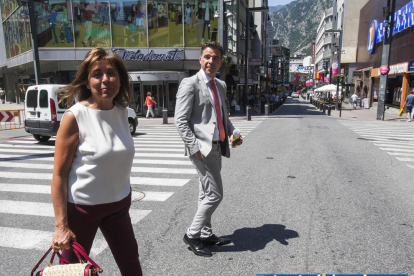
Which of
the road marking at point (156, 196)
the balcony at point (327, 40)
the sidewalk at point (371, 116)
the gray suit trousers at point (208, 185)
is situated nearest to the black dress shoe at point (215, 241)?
the gray suit trousers at point (208, 185)

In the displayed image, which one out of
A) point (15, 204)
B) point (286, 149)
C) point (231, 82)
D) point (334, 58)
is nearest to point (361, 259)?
point (15, 204)

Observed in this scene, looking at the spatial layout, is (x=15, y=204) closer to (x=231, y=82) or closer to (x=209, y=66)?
(x=209, y=66)

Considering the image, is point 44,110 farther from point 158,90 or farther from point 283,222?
point 158,90

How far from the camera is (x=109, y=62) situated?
2119 mm

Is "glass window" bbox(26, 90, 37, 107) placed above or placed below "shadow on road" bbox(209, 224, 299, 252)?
above

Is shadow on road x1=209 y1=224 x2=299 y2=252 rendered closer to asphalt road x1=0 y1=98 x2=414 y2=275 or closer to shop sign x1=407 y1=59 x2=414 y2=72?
asphalt road x1=0 y1=98 x2=414 y2=275

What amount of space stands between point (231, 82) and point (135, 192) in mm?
26540

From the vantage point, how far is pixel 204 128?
3.22 m

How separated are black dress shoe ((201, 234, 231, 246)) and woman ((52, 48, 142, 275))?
136cm

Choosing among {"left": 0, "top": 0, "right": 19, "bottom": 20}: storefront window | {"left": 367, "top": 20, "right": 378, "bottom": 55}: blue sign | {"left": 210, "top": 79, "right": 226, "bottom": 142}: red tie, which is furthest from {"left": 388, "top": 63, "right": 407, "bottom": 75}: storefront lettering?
{"left": 0, "top": 0, "right": 19, "bottom": 20}: storefront window

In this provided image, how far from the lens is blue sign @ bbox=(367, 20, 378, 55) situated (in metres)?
32.8

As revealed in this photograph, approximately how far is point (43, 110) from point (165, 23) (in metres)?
16.1

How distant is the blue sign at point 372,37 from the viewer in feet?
107

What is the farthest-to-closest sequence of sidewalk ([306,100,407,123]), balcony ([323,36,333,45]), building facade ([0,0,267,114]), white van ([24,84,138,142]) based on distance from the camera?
Answer: balcony ([323,36,333,45]) < building facade ([0,0,267,114]) < sidewalk ([306,100,407,123]) < white van ([24,84,138,142])
